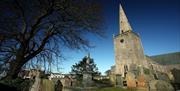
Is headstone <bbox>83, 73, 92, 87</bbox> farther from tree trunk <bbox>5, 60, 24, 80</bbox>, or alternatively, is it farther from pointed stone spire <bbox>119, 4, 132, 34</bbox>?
pointed stone spire <bbox>119, 4, 132, 34</bbox>

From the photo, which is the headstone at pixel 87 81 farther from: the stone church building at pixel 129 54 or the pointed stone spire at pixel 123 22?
the pointed stone spire at pixel 123 22

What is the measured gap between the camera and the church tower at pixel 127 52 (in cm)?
4278

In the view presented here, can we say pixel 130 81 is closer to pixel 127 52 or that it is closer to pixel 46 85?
pixel 46 85

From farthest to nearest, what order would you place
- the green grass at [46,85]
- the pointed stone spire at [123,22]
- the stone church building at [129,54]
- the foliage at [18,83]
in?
the pointed stone spire at [123,22] < the stone church building at [129,54] < the foliage at [18,83] < the green grass at [46,85]

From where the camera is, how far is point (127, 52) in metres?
44.7

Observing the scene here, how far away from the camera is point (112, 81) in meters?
20.7

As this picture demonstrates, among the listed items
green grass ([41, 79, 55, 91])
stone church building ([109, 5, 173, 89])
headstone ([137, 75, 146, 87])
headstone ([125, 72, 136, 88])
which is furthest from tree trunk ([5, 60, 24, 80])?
stone church building ([109, 5, 173, 89])

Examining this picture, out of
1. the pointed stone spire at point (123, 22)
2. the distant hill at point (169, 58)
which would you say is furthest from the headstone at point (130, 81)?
the distant hill at point (169, 58)

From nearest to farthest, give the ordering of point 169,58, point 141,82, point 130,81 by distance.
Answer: point 141,82 < point 130,81 < point 169,58

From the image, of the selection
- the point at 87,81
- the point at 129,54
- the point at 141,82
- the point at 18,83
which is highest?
the point at 129,54

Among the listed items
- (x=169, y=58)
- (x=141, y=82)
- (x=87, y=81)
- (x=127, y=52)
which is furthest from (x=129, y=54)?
(x=87, y=81)

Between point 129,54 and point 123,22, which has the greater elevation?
point 123,22

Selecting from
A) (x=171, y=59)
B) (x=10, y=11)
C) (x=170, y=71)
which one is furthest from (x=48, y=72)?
(x=171, y=59)

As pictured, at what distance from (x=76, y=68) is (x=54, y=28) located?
135 feet
